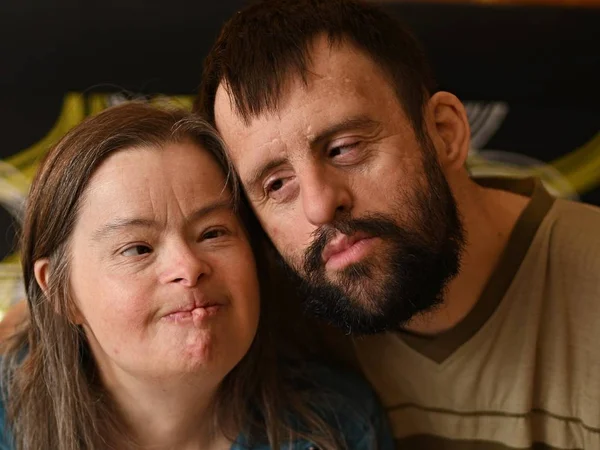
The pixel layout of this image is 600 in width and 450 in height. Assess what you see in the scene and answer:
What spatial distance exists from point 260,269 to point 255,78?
0.35 metres

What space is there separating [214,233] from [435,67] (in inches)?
35.2

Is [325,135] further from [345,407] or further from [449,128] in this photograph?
[345,407]

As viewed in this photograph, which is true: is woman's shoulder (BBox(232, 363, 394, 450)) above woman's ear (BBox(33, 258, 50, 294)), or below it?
below

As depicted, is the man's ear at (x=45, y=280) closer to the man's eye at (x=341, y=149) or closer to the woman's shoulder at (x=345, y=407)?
the woman's shoulder at (x=345, y=407)

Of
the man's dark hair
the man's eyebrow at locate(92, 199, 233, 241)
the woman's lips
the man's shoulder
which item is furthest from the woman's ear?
the man's shoulder

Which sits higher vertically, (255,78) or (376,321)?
(255,78)

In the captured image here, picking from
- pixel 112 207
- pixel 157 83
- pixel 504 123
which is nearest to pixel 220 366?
pixel 112 207

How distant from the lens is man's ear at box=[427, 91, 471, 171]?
1.20 meters

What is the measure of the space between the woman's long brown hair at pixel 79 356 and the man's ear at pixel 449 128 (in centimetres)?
34

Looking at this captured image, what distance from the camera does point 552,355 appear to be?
4.05 ft

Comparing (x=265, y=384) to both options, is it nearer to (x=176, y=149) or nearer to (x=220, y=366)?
(x=220, y=366)

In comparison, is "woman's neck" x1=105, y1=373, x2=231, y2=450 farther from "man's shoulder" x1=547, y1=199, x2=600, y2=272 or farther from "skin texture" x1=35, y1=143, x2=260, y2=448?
"man's shoulder" x1=547, y1=199, x2=600, y2=272

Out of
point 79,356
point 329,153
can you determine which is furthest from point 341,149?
point 79,356

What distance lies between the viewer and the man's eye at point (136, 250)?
1075 millimetres
